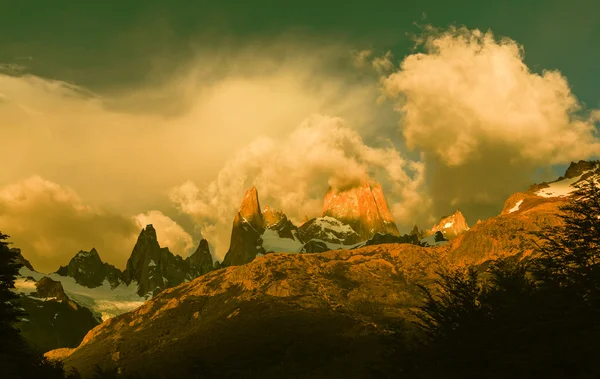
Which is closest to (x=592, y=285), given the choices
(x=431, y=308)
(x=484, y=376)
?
(x=484, y=376)

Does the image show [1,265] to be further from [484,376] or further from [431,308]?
[484,376]

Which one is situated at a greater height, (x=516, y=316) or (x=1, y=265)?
(x=1, y=265)

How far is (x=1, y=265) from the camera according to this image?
2377 inches

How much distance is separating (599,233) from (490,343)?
11.4 meters

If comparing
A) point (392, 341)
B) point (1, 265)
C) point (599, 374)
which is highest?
point (1, 265)

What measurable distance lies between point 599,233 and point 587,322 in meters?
10.5

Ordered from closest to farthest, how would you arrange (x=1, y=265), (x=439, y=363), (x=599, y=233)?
(x=439, y=363), (x=599, y=233), (x=1, y=265)

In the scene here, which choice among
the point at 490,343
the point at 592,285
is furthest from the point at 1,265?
the point at 592,285

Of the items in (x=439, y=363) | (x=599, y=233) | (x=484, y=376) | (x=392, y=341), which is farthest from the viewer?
(x=599, y=233)

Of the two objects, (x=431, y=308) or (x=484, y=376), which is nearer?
(x=484, y=376)

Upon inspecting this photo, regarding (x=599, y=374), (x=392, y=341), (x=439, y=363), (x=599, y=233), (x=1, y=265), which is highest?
(x=1, y=265)

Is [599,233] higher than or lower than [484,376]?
higher

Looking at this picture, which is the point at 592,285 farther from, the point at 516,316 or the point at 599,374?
the point at 599,374

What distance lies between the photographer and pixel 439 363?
24.3 metres
